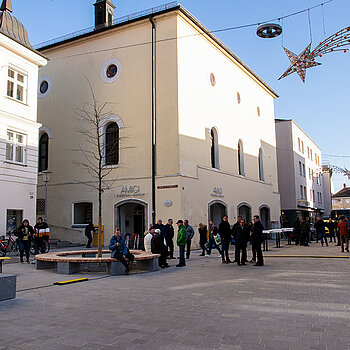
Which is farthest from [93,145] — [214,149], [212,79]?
[212,79]

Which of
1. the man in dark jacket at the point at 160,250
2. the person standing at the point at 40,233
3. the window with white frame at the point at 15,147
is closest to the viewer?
the man in dark jacket at the point at 160,250

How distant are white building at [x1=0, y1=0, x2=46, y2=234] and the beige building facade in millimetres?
4356

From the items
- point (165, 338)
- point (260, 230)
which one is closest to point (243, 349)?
point (165, 338)

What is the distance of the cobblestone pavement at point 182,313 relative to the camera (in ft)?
16.3

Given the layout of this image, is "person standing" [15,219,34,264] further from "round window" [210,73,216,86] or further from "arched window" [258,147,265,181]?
"arched window" [258,147,265,181]

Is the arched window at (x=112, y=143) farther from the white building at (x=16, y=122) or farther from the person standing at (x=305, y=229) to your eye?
the person standing at (x=305, y=229)

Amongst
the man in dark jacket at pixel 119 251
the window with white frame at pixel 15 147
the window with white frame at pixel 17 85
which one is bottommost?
the man in dark jacket at pixel 119 251

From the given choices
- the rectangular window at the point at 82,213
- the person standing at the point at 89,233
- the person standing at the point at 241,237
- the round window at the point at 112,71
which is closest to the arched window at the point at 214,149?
the round window at the point at 112,71

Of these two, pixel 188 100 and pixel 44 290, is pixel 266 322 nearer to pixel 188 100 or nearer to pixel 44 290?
pixel 44 290

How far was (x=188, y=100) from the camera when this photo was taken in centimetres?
2248

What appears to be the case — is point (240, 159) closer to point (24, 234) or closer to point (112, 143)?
point (112, 143)

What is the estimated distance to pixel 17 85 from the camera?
1986 cm

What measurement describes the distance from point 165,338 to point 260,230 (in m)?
8.51

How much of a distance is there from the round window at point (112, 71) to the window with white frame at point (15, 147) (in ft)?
23.2
